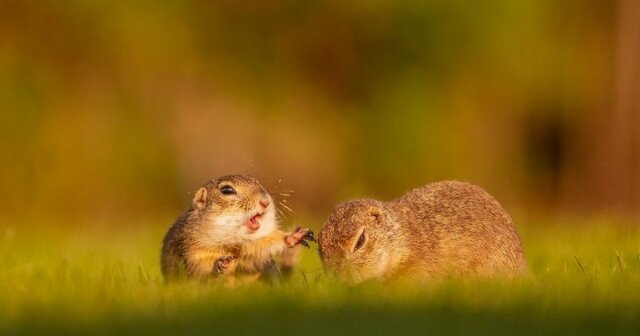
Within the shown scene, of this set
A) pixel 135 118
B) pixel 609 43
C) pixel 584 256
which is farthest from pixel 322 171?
pixel 584 256

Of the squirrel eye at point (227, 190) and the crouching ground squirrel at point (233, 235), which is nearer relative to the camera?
the crouching ground squirrel at point (233, 235)

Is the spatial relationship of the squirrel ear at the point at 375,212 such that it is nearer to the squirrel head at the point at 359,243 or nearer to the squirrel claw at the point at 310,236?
the squirrel head at the point at 359,243

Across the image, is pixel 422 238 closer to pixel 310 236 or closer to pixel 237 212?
pixel 310 236

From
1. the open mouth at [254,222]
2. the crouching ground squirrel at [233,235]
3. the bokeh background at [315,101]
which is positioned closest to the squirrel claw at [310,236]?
the crouching ground squirrel at [233,235]

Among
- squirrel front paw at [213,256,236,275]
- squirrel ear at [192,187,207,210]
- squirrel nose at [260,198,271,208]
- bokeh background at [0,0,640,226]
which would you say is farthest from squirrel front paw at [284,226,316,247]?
bokeh background at [0,0,640,226]

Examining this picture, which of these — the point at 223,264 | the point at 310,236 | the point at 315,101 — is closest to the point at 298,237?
the point at 310,236

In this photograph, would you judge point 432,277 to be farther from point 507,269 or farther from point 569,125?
point 569,125
